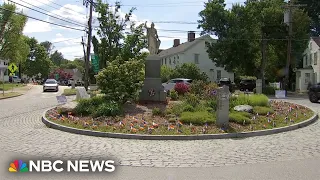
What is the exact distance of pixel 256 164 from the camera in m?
7.39

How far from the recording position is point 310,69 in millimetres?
43531

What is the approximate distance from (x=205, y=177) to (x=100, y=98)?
9713mm

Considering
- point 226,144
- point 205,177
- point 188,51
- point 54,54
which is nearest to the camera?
point 205,177

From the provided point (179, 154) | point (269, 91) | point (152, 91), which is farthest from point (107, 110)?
point (269, 91)

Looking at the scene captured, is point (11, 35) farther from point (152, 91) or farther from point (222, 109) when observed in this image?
point (222, 109)

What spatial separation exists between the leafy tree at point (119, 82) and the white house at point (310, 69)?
31.6m

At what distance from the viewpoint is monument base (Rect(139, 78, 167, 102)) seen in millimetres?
16984

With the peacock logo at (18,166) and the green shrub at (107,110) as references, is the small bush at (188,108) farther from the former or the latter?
the peacock logo at (18,166)

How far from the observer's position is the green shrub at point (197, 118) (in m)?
12.0

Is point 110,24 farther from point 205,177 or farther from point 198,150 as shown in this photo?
point 205,177

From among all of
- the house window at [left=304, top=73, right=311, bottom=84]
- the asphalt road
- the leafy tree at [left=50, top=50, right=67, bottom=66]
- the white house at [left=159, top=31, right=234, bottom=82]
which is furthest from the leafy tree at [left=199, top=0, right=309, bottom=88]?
the leafy tree at [left=50, top=50, right=67, bottom=66]

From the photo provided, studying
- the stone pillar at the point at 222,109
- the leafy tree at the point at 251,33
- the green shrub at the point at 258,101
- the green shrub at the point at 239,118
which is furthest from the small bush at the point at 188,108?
the leafy tree at the point at 251,33

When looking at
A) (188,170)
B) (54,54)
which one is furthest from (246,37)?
(54,54)

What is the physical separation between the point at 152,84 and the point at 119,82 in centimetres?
266
